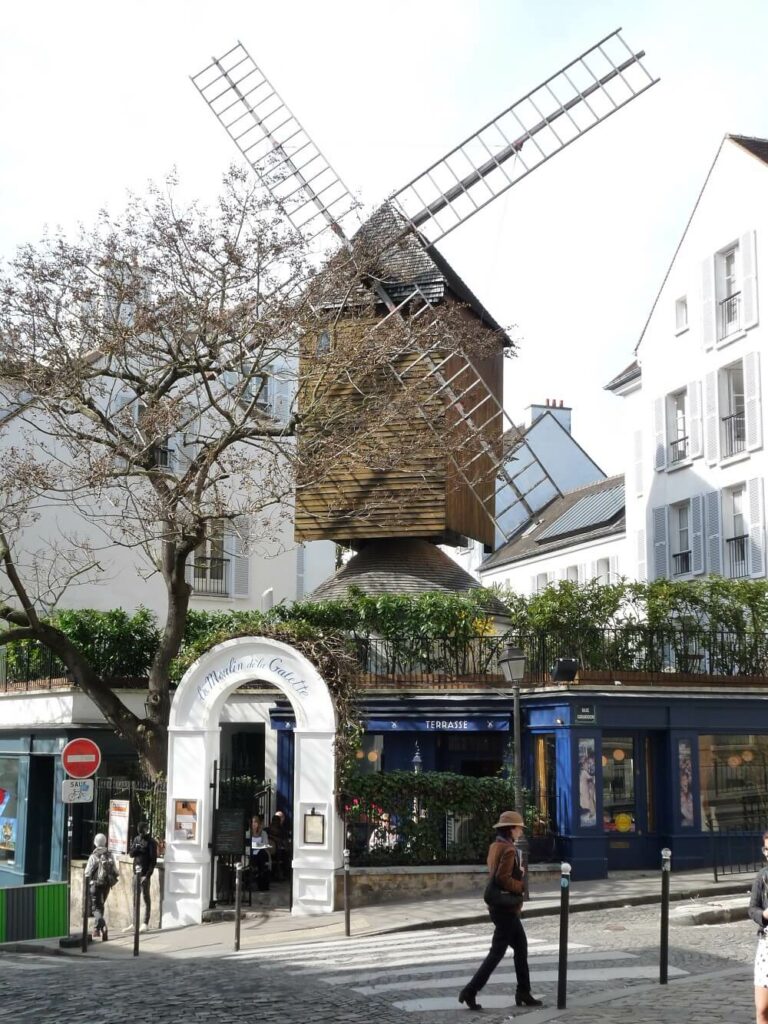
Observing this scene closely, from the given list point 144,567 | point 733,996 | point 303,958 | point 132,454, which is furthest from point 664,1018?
point 144,567

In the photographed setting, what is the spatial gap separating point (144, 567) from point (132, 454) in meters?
15.7

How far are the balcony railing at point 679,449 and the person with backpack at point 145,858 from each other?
1767cm

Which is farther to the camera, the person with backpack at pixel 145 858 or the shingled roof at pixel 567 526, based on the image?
the shingled roof at pixel 567 526

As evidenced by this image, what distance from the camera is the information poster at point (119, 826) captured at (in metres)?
21.0

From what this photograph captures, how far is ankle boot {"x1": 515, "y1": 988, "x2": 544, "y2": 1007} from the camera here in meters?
11.1

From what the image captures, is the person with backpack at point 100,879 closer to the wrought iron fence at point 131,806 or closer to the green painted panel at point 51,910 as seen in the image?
the green painted panel at point 51,910

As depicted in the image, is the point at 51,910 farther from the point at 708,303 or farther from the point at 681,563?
the point at 708,303

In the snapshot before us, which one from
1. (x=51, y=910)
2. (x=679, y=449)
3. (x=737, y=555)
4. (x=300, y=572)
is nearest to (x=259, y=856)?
(x=51, y=910)

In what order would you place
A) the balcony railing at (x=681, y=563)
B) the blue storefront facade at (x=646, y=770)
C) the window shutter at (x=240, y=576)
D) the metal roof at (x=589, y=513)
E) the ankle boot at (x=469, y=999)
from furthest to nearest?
the metal roof at (x=589, y=513)
the window shutter at (x=240, y=576)
the balcony railing at (x=681, y=563)
the blue storefront facade at (x=646, y=770)
the ankle boot at (x=469, y=999)

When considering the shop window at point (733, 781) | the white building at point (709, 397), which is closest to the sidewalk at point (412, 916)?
the shop window at point (733, 781)

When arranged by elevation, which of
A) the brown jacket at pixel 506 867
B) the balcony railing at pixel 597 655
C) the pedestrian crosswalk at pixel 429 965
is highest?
the balcony railing at pixel 597 655

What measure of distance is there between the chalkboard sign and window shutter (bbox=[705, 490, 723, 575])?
14.9m

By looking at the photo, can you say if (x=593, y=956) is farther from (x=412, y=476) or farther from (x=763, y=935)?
(x=412, y=476)

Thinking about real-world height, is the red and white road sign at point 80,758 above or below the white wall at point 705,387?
below
